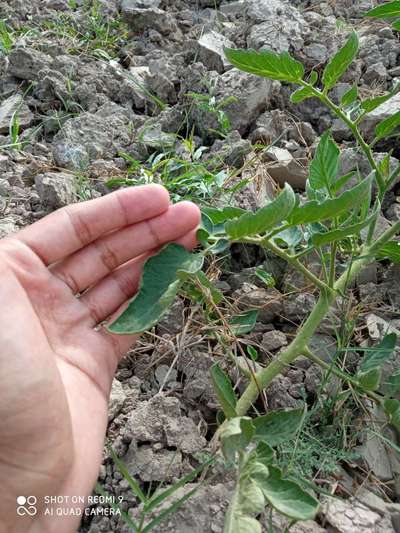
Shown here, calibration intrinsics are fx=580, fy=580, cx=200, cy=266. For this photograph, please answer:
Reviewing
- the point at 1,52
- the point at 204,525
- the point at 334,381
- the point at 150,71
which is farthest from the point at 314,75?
the point at 1,52

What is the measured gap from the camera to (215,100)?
213cm

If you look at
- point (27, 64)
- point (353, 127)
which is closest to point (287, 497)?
point (353, 127)

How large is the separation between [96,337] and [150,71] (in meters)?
1.49

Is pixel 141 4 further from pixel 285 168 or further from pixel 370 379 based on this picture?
pixel 370 379

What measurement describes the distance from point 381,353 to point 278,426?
1.05 feet

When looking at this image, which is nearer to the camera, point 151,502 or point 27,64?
point 151,502

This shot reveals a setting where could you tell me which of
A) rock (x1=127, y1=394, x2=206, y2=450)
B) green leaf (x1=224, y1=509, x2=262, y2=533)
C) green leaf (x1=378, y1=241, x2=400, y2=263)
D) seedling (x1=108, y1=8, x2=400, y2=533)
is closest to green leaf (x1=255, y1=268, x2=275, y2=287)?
seedling (x1=108, y1=8, x2=400, y2=533)

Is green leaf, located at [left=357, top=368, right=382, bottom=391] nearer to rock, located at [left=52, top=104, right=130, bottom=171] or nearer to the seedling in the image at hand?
the seedling

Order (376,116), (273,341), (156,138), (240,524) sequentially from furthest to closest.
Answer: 1. (156,138)
2. (376,116)
3. (273,341)
4. (240,524)

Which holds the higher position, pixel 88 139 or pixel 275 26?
pixel 275 26

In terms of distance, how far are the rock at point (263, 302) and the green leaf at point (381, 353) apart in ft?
1.14

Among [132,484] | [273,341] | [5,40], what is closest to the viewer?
[132,484]

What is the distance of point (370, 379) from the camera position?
1.16 m

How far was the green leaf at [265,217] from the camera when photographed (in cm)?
93
